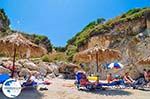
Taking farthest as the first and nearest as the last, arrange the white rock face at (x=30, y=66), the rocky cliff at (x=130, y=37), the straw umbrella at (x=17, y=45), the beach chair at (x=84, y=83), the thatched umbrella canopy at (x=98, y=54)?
the rocky cliff at (x=130, y=37) < the white rock face at (x=30, y=66) < the thatched umbrella canopy at (x=98, y=54) < the beach chair at (x=84, y=83) < the straw umbrella at (x=17, y=45)

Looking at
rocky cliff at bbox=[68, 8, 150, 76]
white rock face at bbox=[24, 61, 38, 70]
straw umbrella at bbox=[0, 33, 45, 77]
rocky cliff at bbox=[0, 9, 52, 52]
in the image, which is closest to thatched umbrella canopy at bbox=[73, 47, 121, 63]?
→ straw umbrella at bbox=[0, 33, 45, 77]

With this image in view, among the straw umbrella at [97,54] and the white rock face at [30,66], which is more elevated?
the white rock face at [30,66]

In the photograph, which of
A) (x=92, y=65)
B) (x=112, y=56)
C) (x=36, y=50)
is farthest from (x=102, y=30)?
(x=36, y=50)

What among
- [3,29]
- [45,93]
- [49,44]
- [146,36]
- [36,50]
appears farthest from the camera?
[49,44]

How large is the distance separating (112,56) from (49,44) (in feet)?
114

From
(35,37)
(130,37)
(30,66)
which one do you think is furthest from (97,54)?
(35,37)

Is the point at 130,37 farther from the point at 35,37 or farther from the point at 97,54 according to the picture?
the point at 35,37

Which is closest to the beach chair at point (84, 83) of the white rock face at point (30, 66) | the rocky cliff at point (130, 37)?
the rocky cliff at point (130, 37)

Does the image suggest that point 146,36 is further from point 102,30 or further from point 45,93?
point 45,93

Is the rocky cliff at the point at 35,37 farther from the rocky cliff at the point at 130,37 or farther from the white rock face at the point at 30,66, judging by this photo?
the white rock face at the point at 30,66

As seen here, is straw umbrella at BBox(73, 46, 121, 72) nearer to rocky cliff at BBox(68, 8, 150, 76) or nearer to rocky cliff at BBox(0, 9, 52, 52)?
rocky cliff at BBox(68, 8, 150, 76)

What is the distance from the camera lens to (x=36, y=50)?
1343 cm

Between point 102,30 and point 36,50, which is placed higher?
point 102,30

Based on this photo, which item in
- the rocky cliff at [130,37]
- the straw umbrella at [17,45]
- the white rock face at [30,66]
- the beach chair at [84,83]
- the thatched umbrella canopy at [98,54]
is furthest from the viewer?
the rocky cliff at [130,37]
